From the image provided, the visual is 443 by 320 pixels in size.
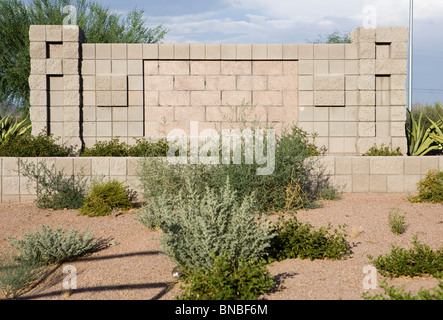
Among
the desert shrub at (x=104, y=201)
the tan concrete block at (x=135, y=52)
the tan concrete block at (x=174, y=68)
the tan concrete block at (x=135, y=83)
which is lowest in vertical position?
the desert shrub at (x=104, y=201)

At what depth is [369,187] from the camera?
9.86 m

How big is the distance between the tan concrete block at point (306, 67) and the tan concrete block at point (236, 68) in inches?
49.2

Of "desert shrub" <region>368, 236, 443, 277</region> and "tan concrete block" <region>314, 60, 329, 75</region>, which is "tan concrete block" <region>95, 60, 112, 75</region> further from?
"desert shrub" <region>368, 236, 443, 277</region>

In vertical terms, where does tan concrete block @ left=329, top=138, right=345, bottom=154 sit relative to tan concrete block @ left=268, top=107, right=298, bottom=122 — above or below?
below

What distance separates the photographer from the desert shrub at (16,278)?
16.2 feet

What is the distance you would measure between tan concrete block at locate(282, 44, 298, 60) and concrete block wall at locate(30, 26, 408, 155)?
0.08ft

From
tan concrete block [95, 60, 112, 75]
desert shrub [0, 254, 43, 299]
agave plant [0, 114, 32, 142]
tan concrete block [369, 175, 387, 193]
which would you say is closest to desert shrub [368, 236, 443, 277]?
desert shrub [0, 254, 43, 299]

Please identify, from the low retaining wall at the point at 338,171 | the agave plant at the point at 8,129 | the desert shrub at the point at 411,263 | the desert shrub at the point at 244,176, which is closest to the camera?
the desert shrub at the point at 411,263

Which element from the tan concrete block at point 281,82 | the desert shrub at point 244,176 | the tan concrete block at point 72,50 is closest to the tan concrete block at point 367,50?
the tan concrete block at point 281,82

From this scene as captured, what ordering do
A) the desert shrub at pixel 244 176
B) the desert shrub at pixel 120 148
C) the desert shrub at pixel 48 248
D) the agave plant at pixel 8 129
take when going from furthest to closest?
the agave plant at pixel 8 129, the desert shrub at pixel 120 148, the desert shrub at pixel 244 176, the desert shrub at pixel 48 248

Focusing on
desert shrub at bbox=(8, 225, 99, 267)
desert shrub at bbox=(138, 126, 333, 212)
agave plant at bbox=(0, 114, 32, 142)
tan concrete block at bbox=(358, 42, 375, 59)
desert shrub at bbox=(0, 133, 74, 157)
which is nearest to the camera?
desert shrub at bbox=(8, 225, 99, 267)

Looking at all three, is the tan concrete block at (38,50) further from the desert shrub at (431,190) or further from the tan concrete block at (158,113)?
the desert shrub at (431,190)

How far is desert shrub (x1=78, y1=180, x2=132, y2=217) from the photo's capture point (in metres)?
7.82

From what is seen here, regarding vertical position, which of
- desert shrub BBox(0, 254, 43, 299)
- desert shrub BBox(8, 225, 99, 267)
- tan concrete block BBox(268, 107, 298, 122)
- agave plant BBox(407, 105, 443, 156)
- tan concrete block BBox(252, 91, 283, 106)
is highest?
tan concrete block BBox(252, 91, 283, 106)
